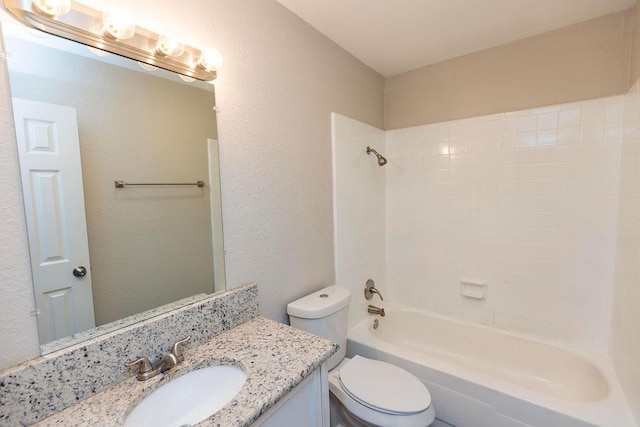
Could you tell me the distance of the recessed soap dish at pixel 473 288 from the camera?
2092 mm

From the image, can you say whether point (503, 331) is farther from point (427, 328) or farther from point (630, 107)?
point (630, 107)

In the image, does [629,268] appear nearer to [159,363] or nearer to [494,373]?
[494,373]

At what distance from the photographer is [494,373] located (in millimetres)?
1955

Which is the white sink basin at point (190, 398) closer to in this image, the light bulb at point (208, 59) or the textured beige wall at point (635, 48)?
the light bulb at point (208, 59)

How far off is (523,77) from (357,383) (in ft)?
7.01

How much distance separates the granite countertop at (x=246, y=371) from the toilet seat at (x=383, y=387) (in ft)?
1.68

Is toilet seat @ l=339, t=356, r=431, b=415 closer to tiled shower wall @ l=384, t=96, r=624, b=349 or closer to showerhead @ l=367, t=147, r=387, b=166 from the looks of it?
tiled shower wall @ l=384, t=96, r=624, b=349

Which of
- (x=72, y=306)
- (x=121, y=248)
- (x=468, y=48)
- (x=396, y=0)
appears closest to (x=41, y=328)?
(x=72, y=306)

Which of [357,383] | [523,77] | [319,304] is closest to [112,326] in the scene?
[319,304]

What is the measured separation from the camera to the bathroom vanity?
74 cm

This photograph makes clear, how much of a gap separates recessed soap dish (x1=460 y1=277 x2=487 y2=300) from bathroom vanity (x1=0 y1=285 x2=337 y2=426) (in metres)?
1.49

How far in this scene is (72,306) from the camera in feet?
2.84

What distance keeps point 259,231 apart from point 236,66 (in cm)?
75

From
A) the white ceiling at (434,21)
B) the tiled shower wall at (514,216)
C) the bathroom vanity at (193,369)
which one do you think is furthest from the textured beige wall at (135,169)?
the tiled shower wall at (514,216)
